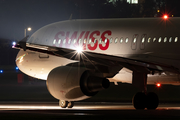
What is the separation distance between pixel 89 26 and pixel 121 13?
45.9 meters

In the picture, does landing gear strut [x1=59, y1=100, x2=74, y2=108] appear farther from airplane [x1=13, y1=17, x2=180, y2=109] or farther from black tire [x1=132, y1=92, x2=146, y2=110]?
black tire [x1=132, y1=92, x2=146, y2=110]

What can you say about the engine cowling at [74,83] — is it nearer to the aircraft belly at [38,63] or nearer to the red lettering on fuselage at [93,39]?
the red lettering on fuselage at [93,39]

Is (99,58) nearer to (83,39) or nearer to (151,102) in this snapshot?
(151,102)

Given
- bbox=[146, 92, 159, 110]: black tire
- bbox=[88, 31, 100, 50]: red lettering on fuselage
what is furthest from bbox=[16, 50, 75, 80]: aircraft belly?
bbox=[146, 92, 159, 110]: black tire

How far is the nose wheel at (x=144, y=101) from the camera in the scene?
20.2 meters

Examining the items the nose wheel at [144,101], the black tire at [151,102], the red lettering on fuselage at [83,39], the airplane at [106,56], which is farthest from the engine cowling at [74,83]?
the red lettering on fuselage at [83,39]

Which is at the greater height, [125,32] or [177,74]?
[125,32]

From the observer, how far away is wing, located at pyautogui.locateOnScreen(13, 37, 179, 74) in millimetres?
16125

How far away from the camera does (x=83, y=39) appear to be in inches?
875

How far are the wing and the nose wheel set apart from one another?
2452mm

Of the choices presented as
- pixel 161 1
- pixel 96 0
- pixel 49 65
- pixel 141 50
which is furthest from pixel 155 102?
pixel 96 0

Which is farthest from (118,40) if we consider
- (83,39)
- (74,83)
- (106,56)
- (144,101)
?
(106,56)

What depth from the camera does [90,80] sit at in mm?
17422

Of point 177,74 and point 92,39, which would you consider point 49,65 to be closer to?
point 92,39
